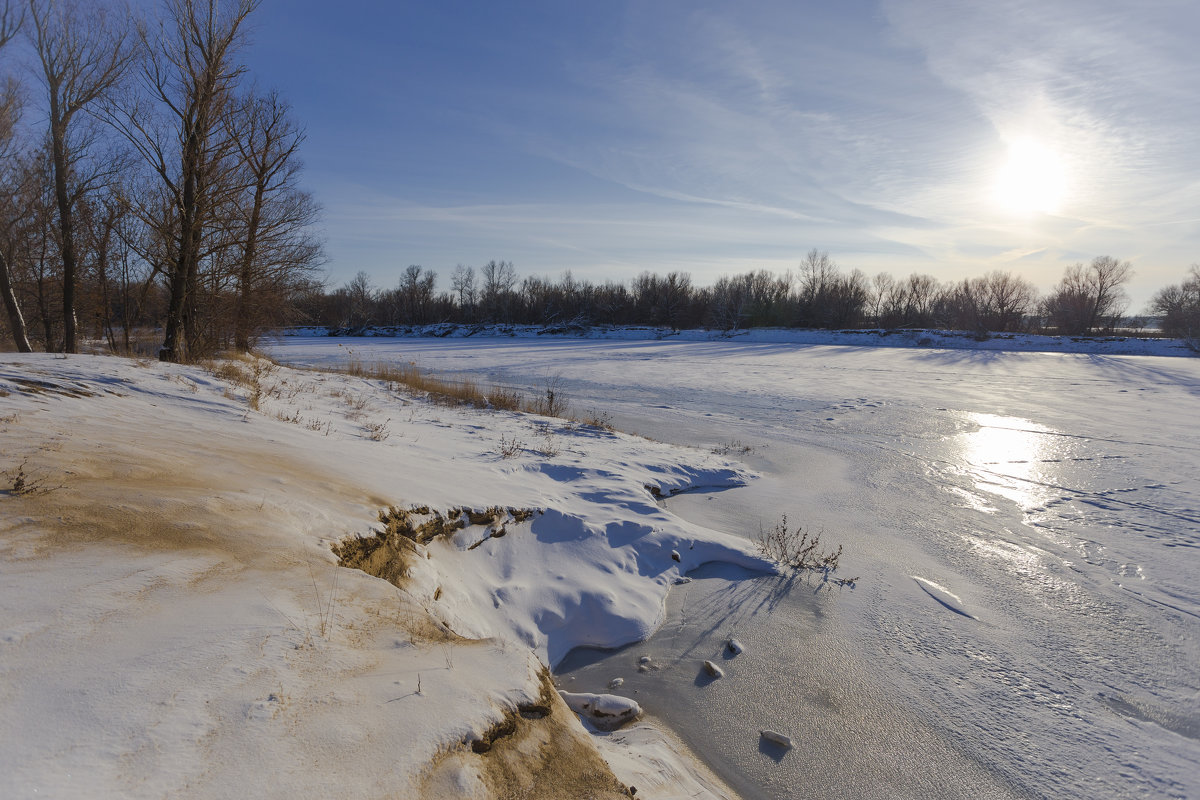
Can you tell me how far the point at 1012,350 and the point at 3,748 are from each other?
41290 mm

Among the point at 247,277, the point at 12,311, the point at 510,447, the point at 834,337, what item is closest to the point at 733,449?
the point at 510,447

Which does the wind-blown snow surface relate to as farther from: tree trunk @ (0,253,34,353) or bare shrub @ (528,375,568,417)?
tree trunk @ (0,253,34,353)

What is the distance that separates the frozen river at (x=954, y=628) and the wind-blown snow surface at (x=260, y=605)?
53cm

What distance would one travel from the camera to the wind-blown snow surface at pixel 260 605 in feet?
5.80

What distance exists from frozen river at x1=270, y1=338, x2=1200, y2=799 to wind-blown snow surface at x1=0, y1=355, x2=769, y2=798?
53cm

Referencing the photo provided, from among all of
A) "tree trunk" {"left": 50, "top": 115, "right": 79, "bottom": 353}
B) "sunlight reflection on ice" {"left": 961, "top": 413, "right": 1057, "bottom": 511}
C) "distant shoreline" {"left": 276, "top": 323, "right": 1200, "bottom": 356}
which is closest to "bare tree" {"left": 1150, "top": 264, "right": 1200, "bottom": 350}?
"distant shoreline" {"left": 276, "top": 323, "right": 1200, "bottom": 356}

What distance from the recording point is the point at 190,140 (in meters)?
11.0

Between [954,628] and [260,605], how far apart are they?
4621 mm

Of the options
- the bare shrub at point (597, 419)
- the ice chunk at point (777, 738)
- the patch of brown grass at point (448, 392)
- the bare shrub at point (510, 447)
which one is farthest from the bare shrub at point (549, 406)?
the ice chunk at point (777, 738)

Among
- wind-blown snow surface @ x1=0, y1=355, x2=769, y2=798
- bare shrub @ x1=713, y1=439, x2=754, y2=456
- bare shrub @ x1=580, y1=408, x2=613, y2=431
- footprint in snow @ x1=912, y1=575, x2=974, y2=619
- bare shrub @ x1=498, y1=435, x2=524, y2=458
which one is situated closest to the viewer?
wind-blown snow surface @ x1=0, y1=355, x2=769, y2=798

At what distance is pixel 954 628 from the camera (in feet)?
14.0

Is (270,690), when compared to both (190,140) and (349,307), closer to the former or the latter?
(190,140)

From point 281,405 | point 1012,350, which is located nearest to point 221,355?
point 281,405

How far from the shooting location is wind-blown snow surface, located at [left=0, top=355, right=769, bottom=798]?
5.80 ft
